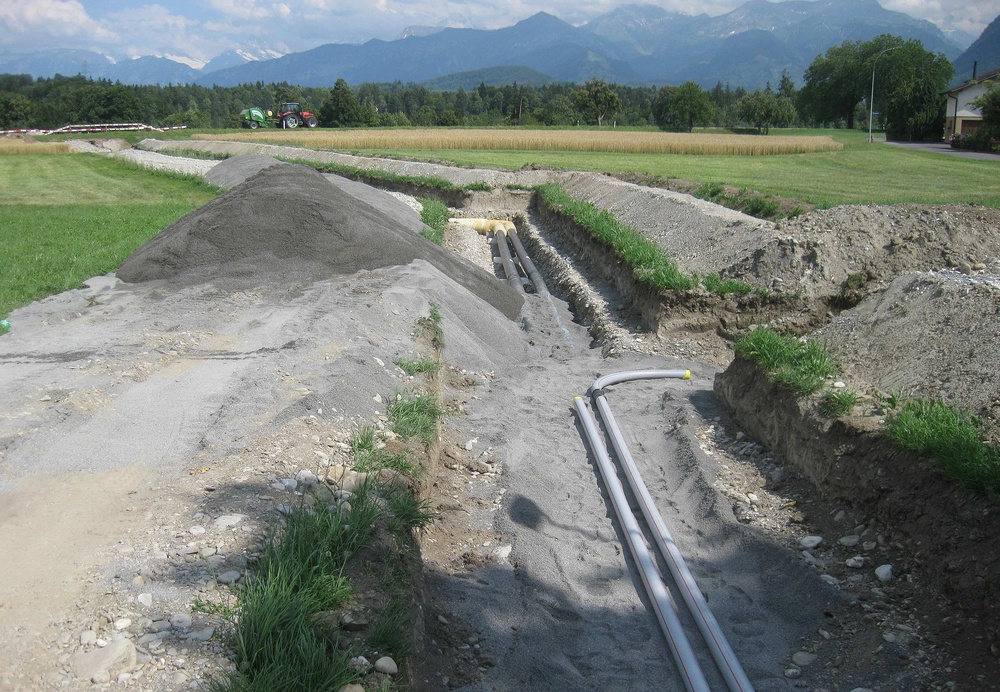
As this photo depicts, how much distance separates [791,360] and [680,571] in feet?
10.8

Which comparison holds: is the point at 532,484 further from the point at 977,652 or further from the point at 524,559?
the point at 977,652

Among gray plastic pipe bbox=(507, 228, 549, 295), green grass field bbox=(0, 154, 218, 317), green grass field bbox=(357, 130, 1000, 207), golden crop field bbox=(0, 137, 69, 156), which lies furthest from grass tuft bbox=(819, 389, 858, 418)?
golden crop field bbox=(0, 137, 69, 156)

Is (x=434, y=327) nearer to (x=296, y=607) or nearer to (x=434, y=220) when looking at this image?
(x=296, y=607)

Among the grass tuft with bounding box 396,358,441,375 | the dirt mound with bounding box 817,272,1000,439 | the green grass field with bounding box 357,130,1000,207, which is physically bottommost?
the grass tuft with bounding box 396,358,441,375

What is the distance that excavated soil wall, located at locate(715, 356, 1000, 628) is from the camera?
4.52m

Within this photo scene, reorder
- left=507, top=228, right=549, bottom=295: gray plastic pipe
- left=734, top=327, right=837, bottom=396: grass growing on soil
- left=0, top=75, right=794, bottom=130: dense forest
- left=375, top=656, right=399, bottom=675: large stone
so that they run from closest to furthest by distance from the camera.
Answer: left=375, top=656, right=399, bottom=675: large stone, left=734, top=327, right=837, bottom=396: grass growing on soil, left=507, top=228, right=549, bottom=295: gray plastic pipe, left=0, top=75, right=794, bottom=130: dense forest

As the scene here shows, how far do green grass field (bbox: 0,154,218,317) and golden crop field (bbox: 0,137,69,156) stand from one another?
9.50m

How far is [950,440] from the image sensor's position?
207 inches

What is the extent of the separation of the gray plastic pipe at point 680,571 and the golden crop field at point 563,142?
3594 cm

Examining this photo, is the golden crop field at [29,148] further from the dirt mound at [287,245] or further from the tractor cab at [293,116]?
the dirt mound at [287,245]

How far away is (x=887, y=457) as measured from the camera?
5.62 metres

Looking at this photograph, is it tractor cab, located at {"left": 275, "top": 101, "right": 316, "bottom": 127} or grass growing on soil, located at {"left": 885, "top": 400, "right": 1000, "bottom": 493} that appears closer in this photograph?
grass growing on soil, located at {"left": 885, "top": 400, "right": 1000, "bottom": 493}

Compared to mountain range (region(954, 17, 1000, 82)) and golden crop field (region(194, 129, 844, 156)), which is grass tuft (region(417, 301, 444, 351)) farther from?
mountain range (region(954, 17, 1000, 82))

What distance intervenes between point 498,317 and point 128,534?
26.3ft
